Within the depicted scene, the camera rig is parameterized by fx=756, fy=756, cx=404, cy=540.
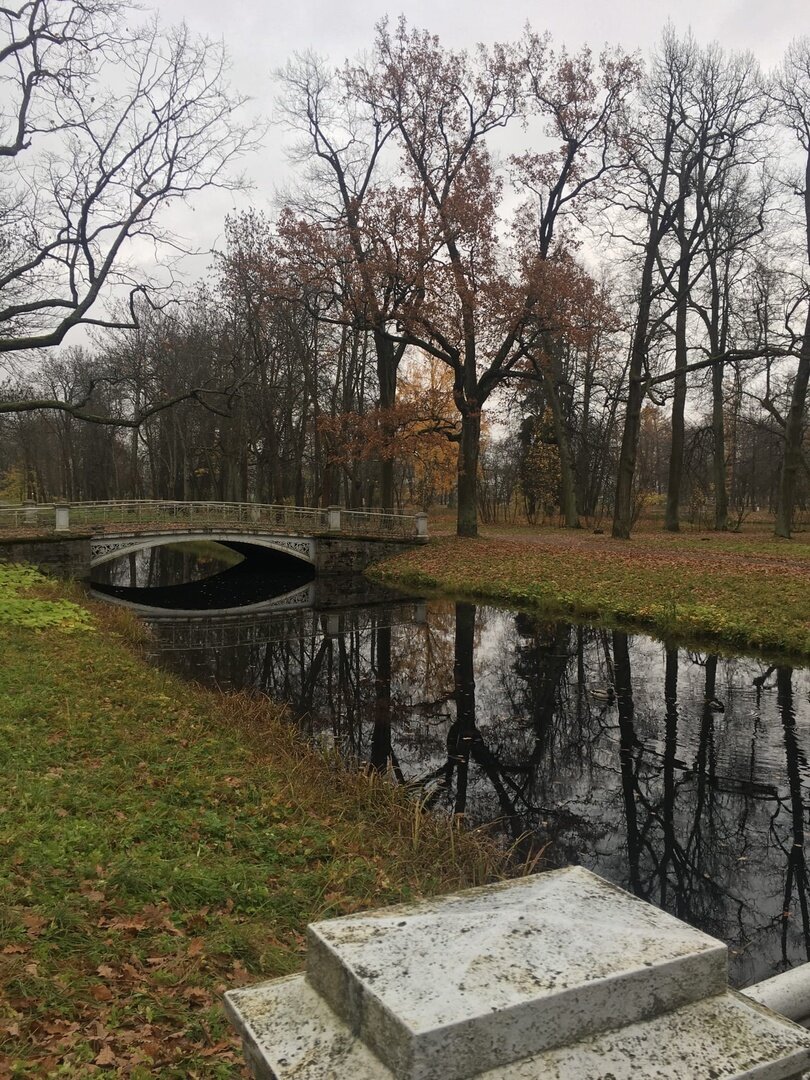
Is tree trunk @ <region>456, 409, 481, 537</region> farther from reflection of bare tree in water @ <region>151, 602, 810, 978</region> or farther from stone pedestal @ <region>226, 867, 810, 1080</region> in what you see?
stone pedestal @ <region>226, 867, 810, 1080</region>

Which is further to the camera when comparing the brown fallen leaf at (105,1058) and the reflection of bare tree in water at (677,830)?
the reflection of bare tree in water at (677,830)

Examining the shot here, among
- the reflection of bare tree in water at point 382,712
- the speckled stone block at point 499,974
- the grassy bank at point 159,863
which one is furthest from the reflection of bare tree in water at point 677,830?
the speckled stone block at point 499,974

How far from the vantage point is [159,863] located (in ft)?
15.2

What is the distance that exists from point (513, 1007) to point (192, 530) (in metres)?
24.4

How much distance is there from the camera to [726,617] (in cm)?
1466

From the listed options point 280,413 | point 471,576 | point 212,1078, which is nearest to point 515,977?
point 212,1078

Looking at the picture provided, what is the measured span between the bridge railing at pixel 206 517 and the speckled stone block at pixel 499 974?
22.9 meters

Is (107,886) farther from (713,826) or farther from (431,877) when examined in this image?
(713,826)

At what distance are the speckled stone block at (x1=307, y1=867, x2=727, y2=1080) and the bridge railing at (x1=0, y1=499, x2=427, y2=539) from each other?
22.9 m

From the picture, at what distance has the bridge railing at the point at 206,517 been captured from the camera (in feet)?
73.9

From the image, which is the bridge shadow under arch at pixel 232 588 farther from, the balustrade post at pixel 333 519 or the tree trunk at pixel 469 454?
the tree trunk at pixel 469 454

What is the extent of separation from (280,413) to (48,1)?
17.9 metres

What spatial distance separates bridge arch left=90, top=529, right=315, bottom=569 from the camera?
23281 mm

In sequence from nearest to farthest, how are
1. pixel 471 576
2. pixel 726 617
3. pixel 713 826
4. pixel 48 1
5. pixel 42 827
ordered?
pixel 42 827, pixel 713 826, pixel 726 617, pixel 48 1, pixel 471 576
